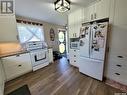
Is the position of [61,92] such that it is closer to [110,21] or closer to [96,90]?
[96,90]

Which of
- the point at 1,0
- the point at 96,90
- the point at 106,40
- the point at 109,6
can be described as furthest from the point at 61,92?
the point at 109,6

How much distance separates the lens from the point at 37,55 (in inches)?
132

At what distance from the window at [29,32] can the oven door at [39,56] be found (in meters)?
0.85

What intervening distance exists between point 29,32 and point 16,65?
5.66 feet

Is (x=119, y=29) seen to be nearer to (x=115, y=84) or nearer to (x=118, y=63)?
(x=118, y=63)

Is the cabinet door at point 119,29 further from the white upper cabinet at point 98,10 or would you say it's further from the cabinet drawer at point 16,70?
the cabinet drawer at point 16,70

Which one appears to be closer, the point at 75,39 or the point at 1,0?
the point at 1,0

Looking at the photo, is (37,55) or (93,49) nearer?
(93,49)

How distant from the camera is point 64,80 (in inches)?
99.3

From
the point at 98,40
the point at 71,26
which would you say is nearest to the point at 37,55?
the point at 71,26

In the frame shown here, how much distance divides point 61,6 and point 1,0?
4.48ft

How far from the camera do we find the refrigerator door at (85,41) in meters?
2.54

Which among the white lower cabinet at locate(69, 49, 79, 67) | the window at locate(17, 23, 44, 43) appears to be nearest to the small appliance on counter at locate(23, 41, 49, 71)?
the window at locate(17, 23, 44, 43)

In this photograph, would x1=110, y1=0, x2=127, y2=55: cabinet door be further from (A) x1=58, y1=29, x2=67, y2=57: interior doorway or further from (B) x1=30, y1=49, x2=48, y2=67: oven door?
(A) x1=58, y1=29, x2=67, y2=57: interior doorway
